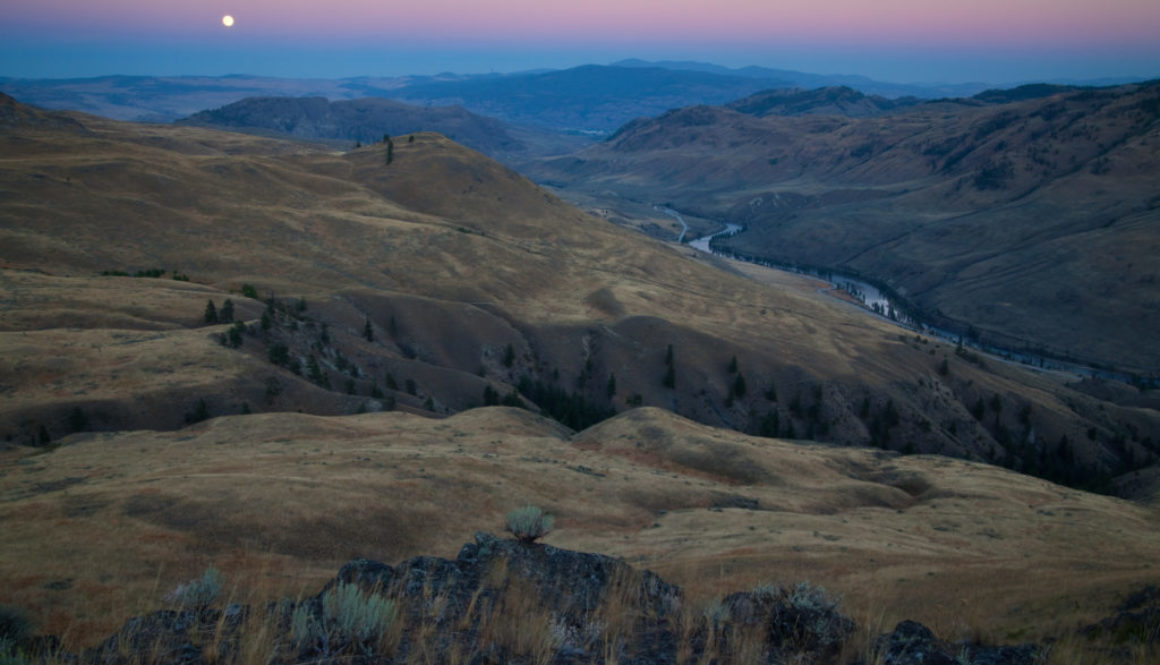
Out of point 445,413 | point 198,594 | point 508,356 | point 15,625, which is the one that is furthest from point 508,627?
point 508,356

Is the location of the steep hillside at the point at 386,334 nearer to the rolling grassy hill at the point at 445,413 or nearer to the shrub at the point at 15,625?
the rolling grassy hill at the point at 445,413

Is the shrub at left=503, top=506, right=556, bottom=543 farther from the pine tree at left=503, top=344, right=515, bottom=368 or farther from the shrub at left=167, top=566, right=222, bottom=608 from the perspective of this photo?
the pine tree at left=503, top=344, right=515, bottom=368

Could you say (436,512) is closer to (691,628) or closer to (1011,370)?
(691,628)

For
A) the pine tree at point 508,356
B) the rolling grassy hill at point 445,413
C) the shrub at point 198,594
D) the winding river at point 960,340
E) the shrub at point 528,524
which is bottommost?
the winding river at point 960,340

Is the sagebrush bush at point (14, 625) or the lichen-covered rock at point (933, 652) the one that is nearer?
the lichen-covered rock at point (933, 652)

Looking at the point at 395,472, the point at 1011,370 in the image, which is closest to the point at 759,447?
the point at 395,472

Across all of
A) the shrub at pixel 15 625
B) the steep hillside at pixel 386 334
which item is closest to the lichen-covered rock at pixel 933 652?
the shrub at pixel 15 625
